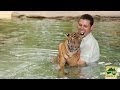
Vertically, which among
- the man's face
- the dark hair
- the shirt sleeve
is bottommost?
the shirt sleeve

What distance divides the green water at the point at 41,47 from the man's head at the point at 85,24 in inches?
2.4

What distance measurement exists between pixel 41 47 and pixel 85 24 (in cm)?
60

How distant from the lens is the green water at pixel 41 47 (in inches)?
138

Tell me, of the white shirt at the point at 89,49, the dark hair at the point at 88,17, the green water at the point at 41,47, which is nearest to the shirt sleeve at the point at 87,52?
the white shirt at the point at 89,49

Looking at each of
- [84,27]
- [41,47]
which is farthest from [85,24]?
[41,47]

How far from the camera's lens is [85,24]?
3.50 meters

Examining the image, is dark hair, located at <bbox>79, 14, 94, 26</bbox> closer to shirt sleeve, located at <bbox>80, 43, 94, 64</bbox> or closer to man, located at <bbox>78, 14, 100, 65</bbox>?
man, located at <bbox>78, 14, 100, 65</bbox>

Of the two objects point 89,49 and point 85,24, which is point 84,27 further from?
point 89,49

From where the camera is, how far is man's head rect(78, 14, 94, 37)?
350 cm

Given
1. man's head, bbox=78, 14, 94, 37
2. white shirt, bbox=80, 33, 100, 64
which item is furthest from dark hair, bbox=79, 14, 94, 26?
white shirt, bbox=80, 33, 100, 64

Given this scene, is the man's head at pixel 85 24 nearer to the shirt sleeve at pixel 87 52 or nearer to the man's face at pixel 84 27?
the man's face at pixel 84 27
